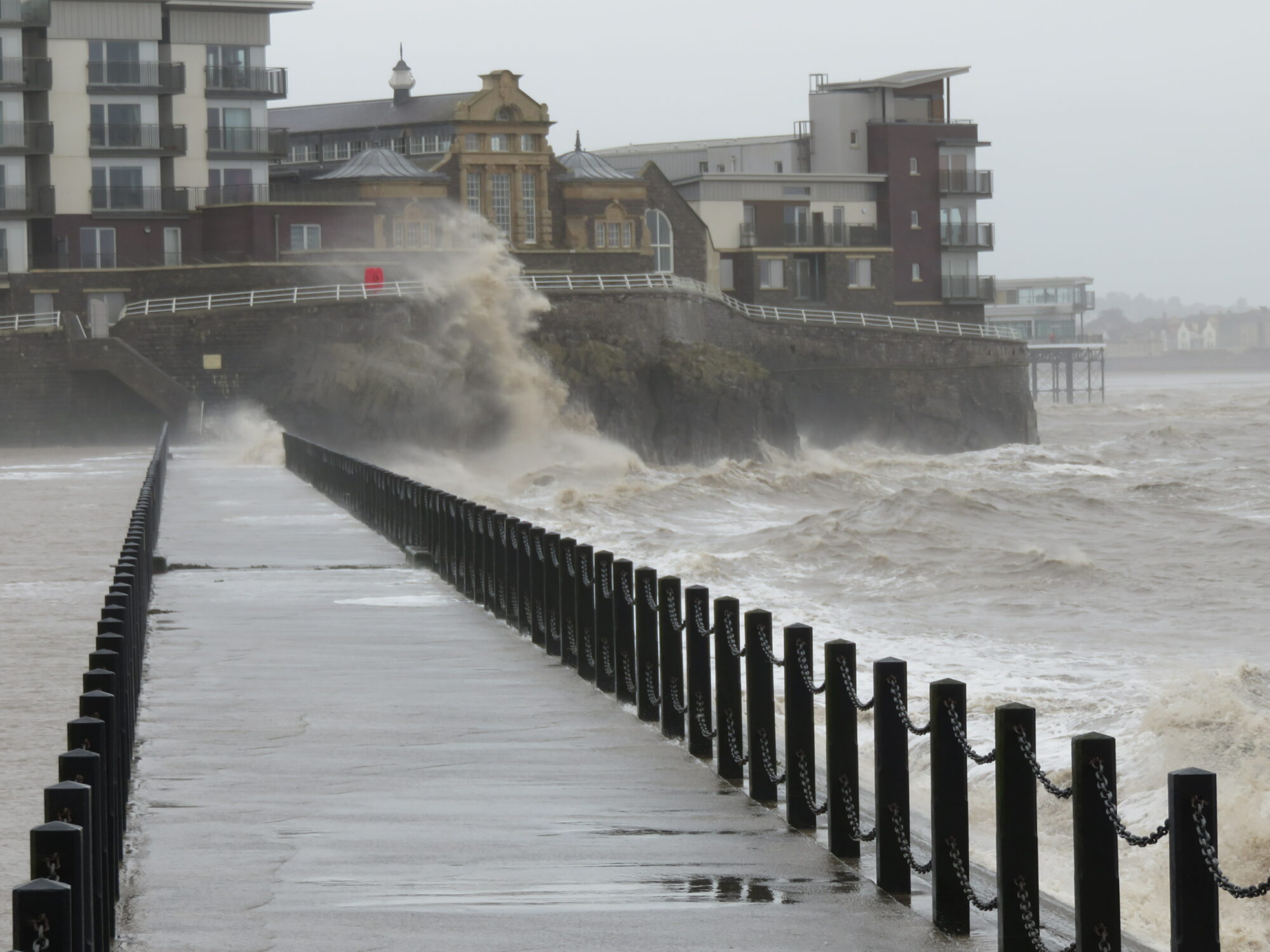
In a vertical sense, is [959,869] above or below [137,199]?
below

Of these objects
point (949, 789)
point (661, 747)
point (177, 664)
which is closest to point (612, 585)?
point (661, 747)

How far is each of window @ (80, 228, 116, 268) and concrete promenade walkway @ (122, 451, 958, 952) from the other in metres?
57.9

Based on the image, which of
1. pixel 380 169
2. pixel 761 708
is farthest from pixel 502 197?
pixel 761 708

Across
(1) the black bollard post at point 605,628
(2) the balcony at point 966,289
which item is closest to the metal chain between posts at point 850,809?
(1) the black bollard post at point 605,628

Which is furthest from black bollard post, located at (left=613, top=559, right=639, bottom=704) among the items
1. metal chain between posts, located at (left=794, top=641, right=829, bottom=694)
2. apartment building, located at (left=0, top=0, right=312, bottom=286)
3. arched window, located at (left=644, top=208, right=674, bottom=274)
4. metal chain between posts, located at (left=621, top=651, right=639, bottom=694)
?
arched window, located at (left=644, top=208, right=674, bottom=274)

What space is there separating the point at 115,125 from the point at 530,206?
16.4m

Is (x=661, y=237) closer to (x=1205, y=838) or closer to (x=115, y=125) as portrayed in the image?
(x=115, y=125)

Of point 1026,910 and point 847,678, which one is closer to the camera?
point 1026,910

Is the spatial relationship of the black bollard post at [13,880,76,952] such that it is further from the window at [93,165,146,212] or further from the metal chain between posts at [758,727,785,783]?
the window at [93,165,146,212]

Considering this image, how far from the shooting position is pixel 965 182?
84.6 meters

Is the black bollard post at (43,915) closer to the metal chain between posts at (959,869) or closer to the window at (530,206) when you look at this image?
the metal chain between posts at (959,869)

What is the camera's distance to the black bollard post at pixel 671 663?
9.33 m

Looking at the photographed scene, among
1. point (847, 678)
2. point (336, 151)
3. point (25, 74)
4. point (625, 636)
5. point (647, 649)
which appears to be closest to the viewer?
point (847, 678)

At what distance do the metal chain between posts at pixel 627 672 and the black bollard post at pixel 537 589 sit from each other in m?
2.11
